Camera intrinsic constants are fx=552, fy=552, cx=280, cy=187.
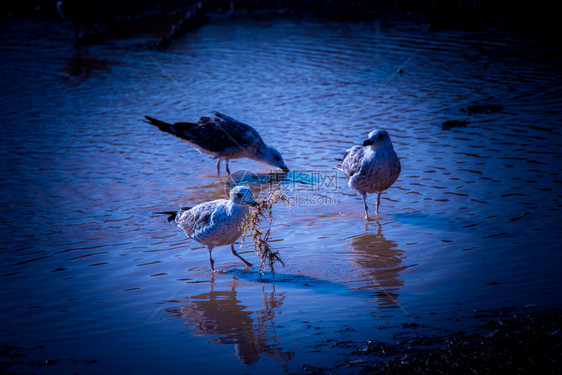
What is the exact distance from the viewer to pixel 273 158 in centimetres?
961

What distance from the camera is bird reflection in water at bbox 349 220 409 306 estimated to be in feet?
17.8

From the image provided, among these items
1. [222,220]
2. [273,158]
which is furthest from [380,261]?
[273,158]

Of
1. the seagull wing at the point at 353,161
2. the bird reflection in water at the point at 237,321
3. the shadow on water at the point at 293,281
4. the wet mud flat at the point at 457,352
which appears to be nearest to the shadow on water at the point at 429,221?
the seagull wing at the point at 353,161

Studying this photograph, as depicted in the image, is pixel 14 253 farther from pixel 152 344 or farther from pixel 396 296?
pixel 396 296

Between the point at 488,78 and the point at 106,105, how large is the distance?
9.46 m

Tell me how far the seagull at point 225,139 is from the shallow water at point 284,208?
45 centimetres

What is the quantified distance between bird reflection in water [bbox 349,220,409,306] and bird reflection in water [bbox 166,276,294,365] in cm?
101

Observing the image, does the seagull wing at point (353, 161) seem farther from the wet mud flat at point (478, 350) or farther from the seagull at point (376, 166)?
the wet mud flat at point (478, 350)

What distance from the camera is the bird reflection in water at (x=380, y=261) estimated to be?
17.8 ft

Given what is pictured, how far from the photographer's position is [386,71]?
15.0 m

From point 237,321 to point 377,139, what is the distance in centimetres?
351

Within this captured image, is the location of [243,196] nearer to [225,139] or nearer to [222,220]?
[222,220]

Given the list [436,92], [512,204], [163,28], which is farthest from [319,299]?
[163,28]

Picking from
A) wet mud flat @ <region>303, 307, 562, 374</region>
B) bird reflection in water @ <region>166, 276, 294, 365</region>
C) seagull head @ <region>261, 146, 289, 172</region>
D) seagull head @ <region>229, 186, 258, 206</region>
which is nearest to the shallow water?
bird reflection in water @ <region>166, 276, 294, 365</region>
